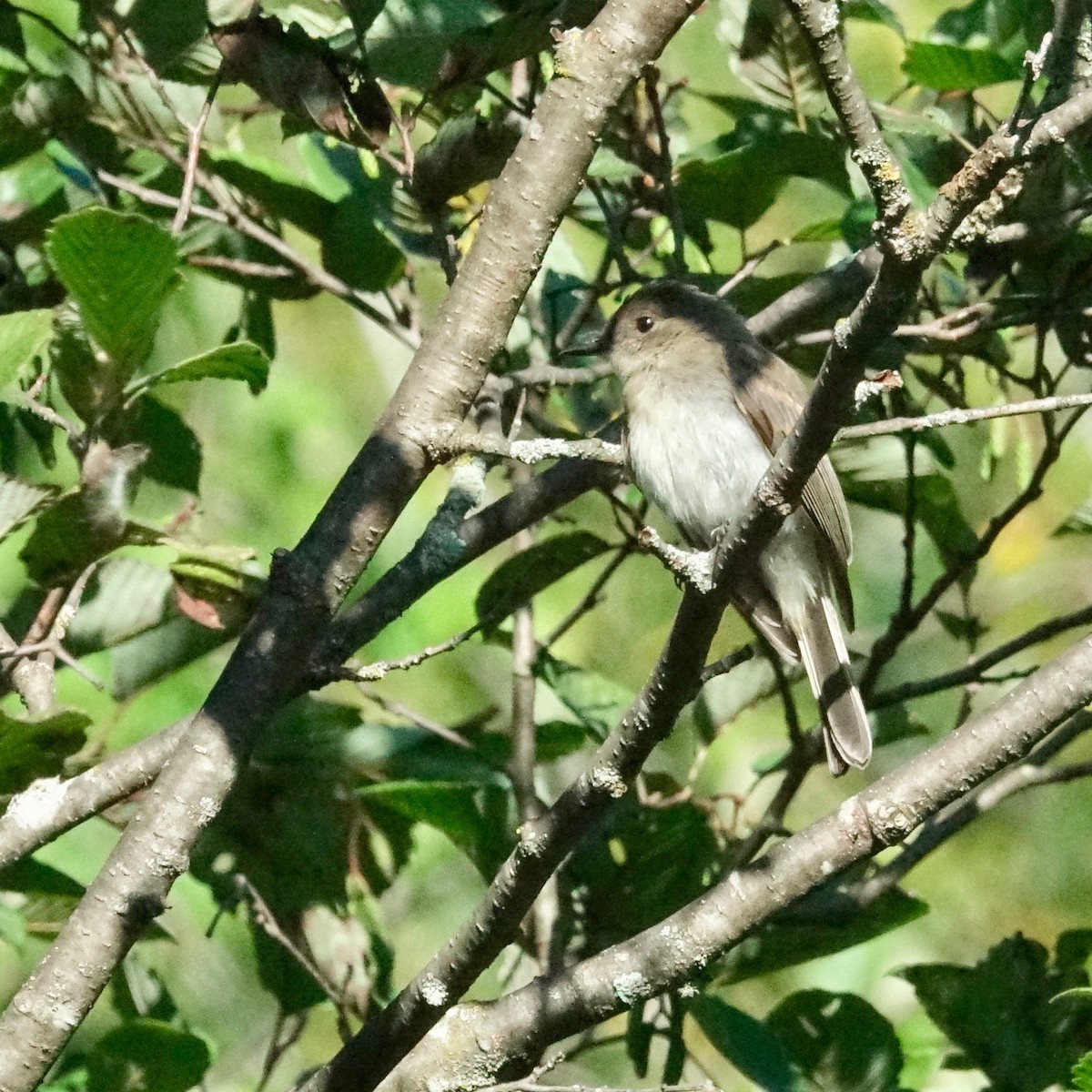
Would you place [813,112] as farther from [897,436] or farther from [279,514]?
[279,514]

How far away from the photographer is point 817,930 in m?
2.75

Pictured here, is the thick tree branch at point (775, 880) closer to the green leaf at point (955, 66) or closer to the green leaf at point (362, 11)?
the green leaf at point (955, 66)

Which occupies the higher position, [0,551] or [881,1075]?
[0,551]

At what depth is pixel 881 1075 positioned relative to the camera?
→ 106 inches

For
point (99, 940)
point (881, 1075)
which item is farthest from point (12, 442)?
point (881, 1075)

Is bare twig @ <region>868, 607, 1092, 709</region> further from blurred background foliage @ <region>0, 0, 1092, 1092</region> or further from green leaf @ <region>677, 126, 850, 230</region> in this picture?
green leaf @ <region>677, 126, 850, 230</region>

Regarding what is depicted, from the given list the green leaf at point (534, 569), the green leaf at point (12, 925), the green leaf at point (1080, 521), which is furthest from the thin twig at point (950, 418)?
the green leaf at point (12, 925)

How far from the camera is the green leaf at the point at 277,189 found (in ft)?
9.61

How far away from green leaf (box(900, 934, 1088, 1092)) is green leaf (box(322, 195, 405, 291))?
1.58 m

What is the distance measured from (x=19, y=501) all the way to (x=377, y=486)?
0.55 meters

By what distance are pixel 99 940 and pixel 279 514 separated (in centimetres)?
229

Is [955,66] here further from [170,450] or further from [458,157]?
[170,450]

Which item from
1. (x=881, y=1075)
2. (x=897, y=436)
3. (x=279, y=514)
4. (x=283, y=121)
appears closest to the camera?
(x=881, y=1075)

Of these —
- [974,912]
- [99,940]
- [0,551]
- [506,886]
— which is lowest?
[99,940]
